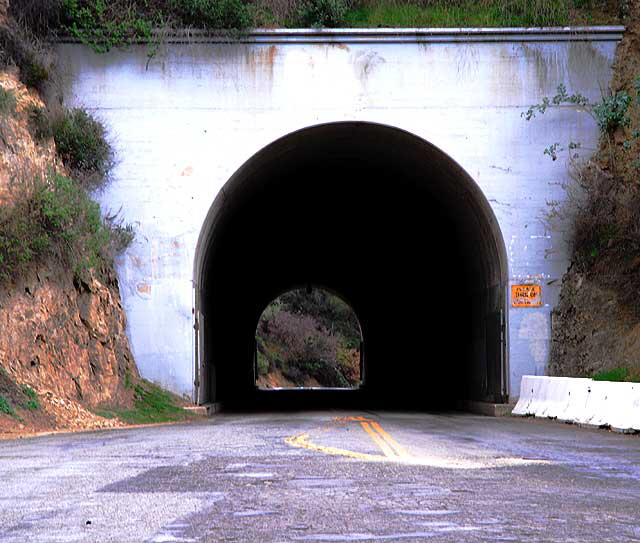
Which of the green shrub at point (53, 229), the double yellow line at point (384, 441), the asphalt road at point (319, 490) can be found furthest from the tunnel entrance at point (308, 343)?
the asphalt road at point (319, 490)

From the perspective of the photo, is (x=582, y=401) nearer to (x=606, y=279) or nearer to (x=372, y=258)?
(x=606, y=279)

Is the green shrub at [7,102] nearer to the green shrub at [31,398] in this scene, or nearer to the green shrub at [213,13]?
the green shrub at [213,13]

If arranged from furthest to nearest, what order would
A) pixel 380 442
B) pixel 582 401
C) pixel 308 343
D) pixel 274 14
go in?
pixel 308 343, pixel 274 14, pixel 582 401, pixel 380 442

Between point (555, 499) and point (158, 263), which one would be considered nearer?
point (555, 499)

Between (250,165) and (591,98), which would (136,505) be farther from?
(591,98)

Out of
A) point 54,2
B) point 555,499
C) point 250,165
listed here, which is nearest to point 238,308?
point 250,165

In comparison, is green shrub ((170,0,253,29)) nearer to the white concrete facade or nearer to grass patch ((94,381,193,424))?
the white concrete facade

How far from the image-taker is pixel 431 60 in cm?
2155

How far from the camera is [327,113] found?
21.3 m

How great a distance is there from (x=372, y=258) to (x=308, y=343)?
95.0ft

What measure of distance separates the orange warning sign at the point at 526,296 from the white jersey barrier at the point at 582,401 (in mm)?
1758

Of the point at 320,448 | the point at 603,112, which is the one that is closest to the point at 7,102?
the point at 320,448

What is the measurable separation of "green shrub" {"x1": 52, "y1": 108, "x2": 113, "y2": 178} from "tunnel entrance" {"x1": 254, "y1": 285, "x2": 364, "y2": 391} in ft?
127

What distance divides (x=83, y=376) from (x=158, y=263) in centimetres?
371
